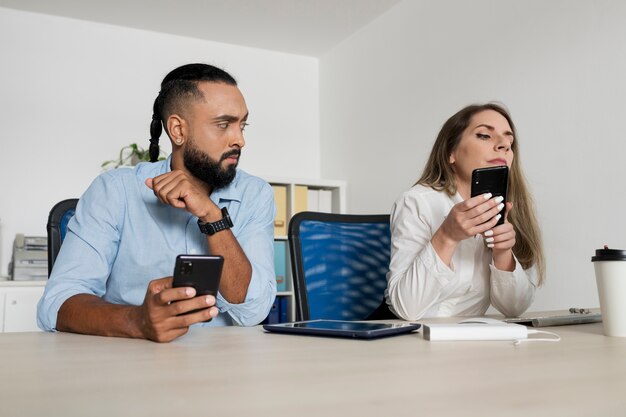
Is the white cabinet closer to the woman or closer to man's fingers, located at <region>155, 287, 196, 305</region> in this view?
the woman

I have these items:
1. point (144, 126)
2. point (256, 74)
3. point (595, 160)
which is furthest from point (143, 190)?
point (256, 74)

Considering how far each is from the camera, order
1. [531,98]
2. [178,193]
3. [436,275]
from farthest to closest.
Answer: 1. [531,98]
2. [436,275]
3. [178,193]

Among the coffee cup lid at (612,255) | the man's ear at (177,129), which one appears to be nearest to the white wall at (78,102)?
the man's ear at (177,129)

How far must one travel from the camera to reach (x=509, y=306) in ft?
5.56

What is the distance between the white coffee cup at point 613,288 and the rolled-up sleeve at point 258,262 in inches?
28.2

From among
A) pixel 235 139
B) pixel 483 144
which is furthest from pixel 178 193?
pixel 483 144

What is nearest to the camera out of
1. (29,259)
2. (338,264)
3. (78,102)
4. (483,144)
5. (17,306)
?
(338,264)

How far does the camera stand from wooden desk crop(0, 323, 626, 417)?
1.68 ft

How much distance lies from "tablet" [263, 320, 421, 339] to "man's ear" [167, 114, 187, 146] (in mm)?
750

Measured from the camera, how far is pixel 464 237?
1.53 m

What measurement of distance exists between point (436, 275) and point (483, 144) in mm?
614

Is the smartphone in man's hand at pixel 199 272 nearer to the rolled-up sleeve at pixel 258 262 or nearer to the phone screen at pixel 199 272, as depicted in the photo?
the phone screen at pixel 199 272

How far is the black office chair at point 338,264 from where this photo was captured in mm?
1784

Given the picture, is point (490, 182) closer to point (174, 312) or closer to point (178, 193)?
point (178, 193)
